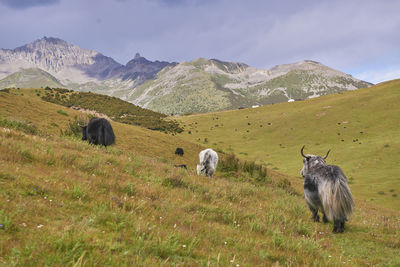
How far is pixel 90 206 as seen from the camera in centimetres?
450

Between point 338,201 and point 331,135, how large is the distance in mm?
44035

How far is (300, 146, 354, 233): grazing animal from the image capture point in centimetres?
759

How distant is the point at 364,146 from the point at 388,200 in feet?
60.8

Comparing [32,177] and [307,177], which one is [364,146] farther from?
[32,177]

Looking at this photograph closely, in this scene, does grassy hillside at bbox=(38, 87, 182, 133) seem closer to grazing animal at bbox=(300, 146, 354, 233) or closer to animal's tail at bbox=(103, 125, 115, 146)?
animal's tail at bbox=(103, 125, 115, 146)

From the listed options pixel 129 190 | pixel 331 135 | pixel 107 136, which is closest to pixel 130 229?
pixel 129 190

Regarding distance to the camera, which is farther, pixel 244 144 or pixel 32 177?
pixel 244 144

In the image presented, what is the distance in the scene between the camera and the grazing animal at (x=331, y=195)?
7.59 meters

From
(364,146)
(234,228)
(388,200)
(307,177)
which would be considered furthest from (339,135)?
(234,228)

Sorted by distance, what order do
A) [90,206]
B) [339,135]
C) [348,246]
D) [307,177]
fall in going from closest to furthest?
1. [90,206]
2. [348,246]
3. [307,177]
4. [339,135]

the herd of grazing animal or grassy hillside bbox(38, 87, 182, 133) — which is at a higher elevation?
grassy hillside bbox(38, 87, 182, 133)

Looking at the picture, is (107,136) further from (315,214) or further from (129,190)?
(315,214)

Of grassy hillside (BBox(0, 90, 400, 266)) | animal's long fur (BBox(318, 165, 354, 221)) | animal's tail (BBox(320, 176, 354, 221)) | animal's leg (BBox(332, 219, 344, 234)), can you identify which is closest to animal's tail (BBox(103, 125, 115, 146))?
grassy hillside (BBox(0, 90, 400, 266))

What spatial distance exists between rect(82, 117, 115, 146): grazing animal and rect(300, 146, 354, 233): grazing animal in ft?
40.4
